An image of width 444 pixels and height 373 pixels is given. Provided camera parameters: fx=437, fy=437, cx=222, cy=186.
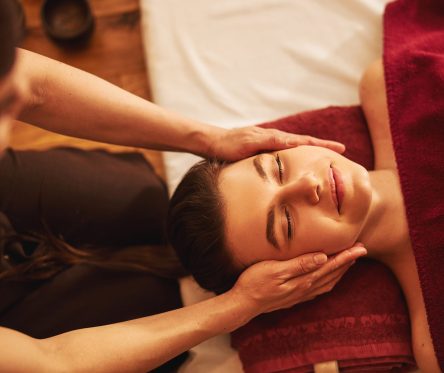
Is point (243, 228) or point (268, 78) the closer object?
point (243, 228)

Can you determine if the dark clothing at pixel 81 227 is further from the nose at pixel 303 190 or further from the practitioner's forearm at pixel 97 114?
the nose at pixel 303 190

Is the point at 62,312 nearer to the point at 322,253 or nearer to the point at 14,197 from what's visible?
the point at 14,197

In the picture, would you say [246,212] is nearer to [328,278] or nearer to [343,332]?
[328,278]

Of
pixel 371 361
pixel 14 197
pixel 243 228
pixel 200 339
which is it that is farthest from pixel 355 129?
pixel 14 197

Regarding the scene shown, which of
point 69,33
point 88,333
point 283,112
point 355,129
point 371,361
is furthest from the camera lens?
point 69,33

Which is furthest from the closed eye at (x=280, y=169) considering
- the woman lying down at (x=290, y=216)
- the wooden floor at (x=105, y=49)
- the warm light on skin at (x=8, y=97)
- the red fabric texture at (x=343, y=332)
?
the wooden floor at (x=105, y=49)

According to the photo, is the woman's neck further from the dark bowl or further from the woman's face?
the dark bowl

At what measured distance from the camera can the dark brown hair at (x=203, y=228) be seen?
3.54ft

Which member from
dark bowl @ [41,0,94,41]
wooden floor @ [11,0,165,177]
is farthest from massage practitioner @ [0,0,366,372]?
dark bowl @ [41,0,94,41]

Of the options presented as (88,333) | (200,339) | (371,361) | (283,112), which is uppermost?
(283,112)

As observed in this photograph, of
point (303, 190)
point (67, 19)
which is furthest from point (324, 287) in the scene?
point (67, 19)

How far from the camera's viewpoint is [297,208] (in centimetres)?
102

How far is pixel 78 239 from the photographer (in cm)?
129

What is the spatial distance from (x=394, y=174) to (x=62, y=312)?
0.96 meters
